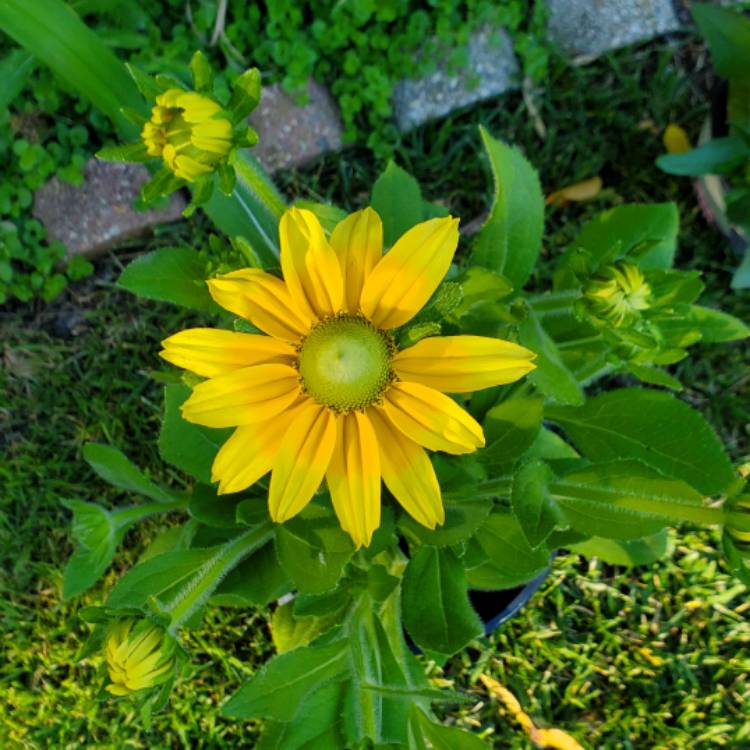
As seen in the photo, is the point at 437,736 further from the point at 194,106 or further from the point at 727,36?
the point at 727,36

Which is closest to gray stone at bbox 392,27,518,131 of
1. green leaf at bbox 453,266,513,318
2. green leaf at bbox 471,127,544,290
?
green leaf at bbox 471,127,544,290

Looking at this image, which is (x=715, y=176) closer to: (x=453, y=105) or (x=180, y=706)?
(x=453, y=105)

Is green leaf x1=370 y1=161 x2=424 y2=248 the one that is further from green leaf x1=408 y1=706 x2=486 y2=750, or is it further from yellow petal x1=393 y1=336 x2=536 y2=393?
green leaf x1=408 y1=706 x2=486 y2=750

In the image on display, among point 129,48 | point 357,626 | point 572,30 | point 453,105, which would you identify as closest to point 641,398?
point 357,626

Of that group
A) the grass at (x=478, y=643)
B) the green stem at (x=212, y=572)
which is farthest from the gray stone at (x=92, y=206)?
the green stem at (x=212, y=572)

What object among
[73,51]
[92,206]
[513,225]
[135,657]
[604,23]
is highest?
[604,23]

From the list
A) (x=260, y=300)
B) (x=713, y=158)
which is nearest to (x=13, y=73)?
(x=260, y=300)
